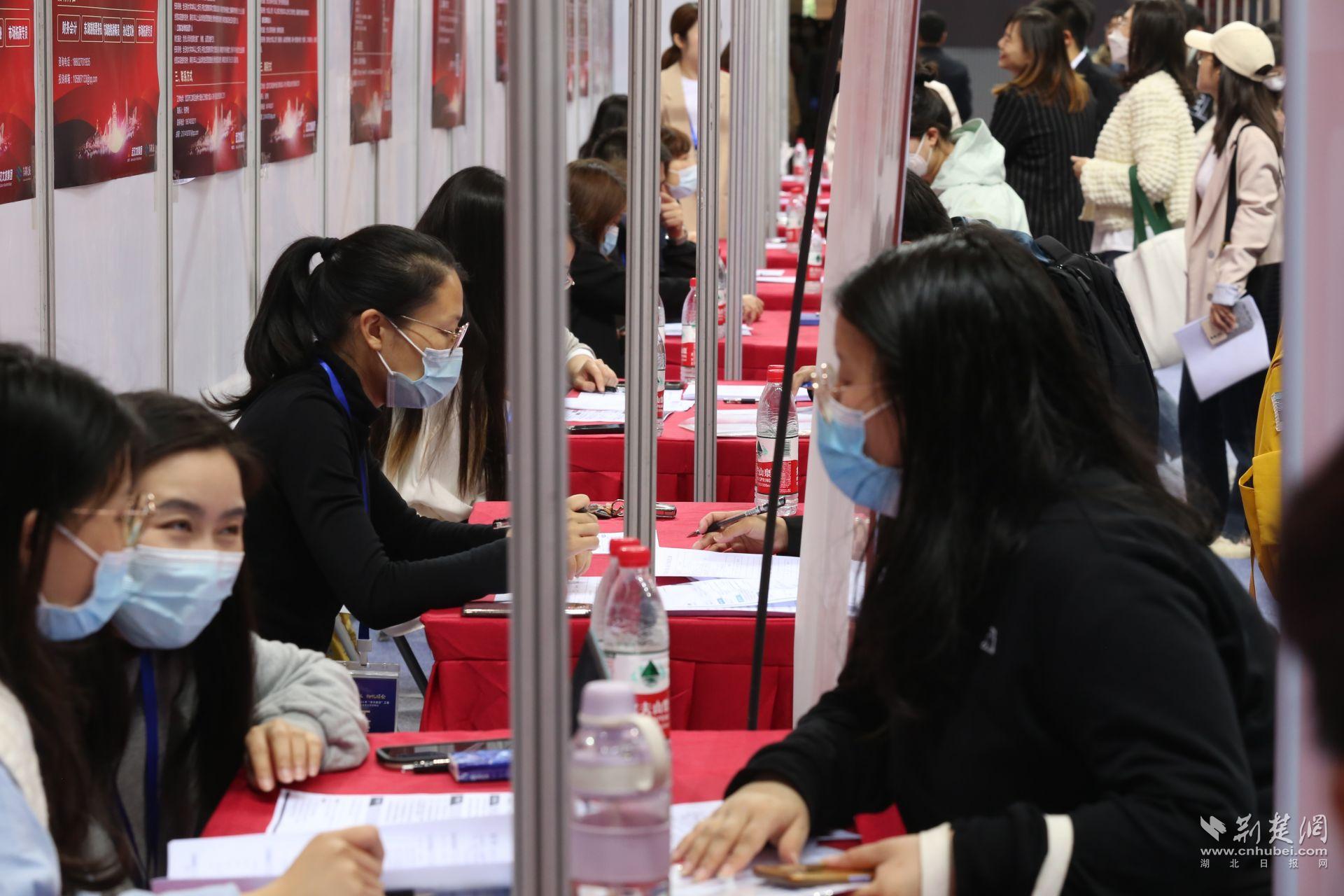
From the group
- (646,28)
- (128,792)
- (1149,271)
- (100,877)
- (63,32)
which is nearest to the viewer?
(100,877)

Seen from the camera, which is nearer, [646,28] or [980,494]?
[980,494]

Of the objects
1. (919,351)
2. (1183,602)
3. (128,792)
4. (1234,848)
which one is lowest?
(128,792)

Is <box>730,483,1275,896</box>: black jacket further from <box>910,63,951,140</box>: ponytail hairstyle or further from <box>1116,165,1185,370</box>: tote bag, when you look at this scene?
<box>1116,165,1185,370</box>: tote bag

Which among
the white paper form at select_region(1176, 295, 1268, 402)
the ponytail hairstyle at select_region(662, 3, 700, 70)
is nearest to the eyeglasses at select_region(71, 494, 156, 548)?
the white paper form at select_region(1176, 295, 1268, 402)

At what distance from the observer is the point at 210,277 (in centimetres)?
425

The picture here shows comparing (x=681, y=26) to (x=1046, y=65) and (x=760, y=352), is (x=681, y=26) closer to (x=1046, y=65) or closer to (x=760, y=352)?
(x=1046, y=65)

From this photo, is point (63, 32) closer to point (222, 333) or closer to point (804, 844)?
point (222, 333)

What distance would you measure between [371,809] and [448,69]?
6760mm

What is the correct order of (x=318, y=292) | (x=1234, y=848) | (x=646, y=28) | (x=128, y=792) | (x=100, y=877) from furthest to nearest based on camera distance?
(x=318, y=292) < (x=646, y=28) < (x=128, y=792) < (x=100, y=877) < (x=1234, y=848)

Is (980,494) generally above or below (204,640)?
above

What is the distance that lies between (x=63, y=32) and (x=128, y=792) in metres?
1.97

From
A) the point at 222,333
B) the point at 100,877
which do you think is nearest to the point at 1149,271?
the point at 222,333

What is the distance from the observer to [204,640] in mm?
1686

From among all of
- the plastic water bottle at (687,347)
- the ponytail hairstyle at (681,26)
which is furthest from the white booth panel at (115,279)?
the ponytail hairstyle at (681,26)
